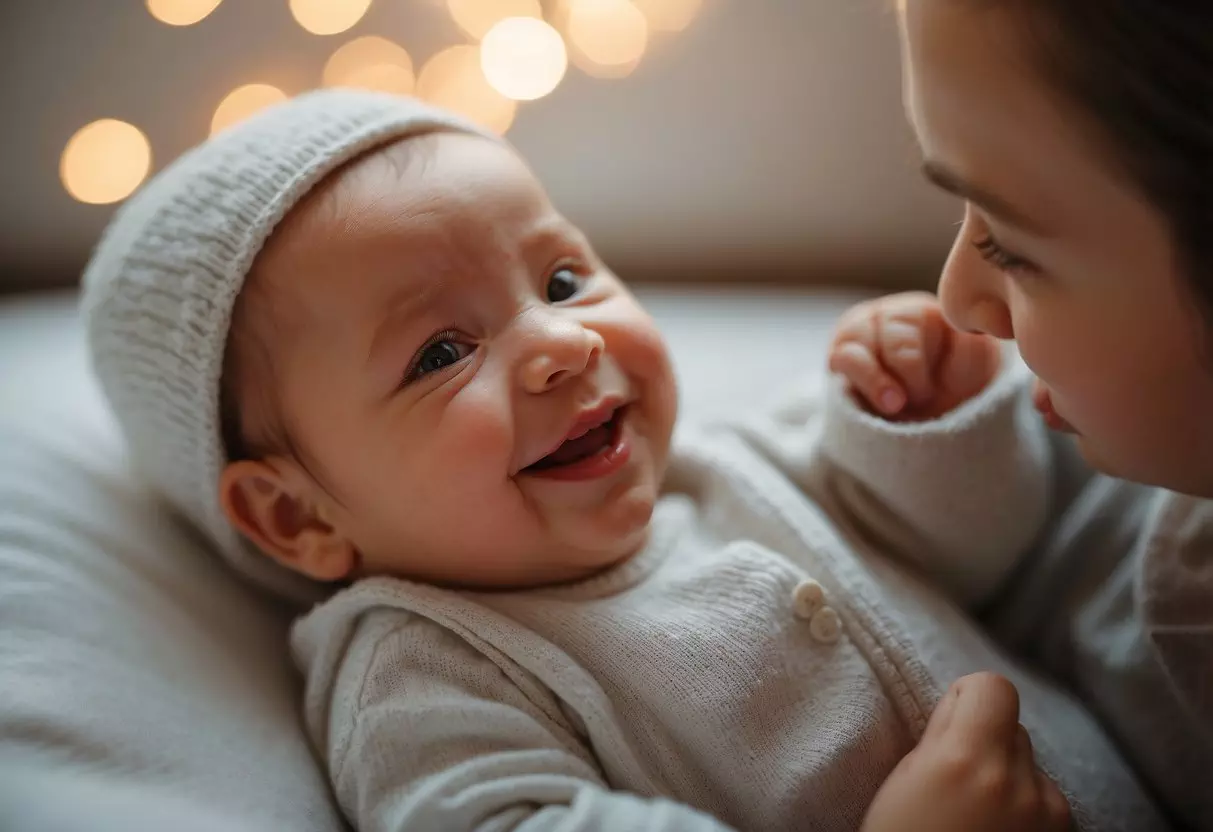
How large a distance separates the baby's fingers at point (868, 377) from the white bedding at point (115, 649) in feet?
0.59

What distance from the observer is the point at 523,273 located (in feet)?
2.83

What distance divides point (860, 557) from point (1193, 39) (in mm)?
532

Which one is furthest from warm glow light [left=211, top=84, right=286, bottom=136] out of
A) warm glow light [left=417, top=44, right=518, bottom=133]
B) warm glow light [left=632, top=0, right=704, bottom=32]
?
warm glow light [left=632, top=0, right=704, bottom=32]

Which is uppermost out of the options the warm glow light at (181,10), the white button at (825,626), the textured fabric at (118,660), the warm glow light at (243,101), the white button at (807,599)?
the warm glow light at (181,10)

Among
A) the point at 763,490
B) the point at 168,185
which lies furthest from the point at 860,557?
the point at 168,185

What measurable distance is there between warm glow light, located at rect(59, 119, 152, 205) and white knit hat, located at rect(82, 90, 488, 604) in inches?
10.4

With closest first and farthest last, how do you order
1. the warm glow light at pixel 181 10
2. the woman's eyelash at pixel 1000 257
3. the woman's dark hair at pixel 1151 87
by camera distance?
the woman's dark hair at pixel 1151 87, the woman's eyelash at pixel 1000 257, the warm glow light at pixel 181 10

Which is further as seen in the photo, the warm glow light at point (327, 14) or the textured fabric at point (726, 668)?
the warm glow light at point (327, 14)

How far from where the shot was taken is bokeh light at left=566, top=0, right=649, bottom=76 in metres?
1.19

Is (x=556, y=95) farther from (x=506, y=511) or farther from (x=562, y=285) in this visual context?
(x=506, y=511)

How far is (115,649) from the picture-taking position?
0.83 metres

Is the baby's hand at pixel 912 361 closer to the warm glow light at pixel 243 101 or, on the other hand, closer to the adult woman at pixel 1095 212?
the adult woman at pixel 1095 212

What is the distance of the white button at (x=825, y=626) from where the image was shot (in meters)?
0.85

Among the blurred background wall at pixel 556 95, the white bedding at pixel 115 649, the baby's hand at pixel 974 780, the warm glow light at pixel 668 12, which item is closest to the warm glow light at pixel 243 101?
the blurred background wall at pixel 556 95
